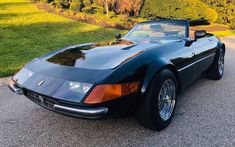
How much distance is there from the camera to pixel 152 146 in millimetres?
2822

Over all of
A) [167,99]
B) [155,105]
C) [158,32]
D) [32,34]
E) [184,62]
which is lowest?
[32,34]

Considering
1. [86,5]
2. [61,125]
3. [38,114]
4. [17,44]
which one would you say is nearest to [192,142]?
[61,125]

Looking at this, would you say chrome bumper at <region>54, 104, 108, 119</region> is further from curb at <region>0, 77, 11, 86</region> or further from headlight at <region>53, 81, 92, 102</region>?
curb at <region>0, 77, 11, 86</region>

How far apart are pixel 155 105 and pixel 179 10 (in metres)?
14.4

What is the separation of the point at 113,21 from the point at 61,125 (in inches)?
440

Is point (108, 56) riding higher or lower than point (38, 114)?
higher

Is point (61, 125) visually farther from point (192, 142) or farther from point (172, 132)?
point (192, 142)

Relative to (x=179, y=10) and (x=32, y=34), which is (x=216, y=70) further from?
(x=179, y=10)

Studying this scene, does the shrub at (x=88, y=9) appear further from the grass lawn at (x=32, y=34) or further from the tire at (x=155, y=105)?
the tire at (x=155, y=105)

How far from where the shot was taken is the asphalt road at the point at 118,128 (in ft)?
9.61

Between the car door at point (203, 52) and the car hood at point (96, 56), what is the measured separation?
3.61 ft

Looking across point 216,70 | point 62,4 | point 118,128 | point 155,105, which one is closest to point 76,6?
point 62,4

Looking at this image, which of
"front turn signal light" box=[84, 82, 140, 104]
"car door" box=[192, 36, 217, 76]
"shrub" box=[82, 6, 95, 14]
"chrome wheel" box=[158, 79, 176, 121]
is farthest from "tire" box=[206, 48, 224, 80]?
"shrub" box=[82, 6, 95, 14]

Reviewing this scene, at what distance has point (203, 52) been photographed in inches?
173
